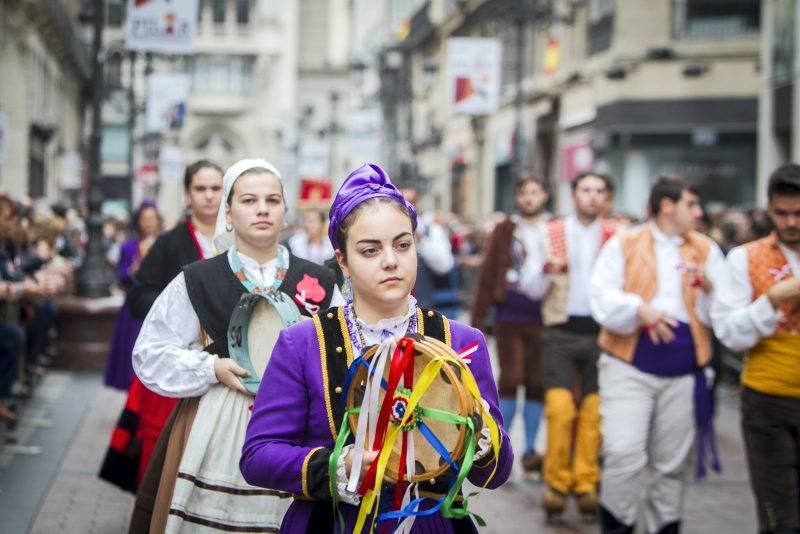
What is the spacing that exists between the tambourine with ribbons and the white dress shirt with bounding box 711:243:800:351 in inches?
124

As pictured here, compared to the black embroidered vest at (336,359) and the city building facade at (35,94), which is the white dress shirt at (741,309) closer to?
the black embroidered vest at (336,359)

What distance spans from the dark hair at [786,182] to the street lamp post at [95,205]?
36.8 ft

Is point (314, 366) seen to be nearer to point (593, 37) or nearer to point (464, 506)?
point (464, 506)

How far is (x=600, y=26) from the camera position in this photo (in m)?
27.1

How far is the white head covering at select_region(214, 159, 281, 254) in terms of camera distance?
5129mm

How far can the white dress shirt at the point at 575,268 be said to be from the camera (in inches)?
341

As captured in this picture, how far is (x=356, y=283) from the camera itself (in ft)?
11.6

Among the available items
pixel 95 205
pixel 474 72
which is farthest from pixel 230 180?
pixel 474 72

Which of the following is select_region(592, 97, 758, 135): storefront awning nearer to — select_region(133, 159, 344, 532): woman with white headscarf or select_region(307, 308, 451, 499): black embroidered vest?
select_region(133, 159, 344, 532): woman with white headscarf

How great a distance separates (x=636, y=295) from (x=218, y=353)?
2885mm

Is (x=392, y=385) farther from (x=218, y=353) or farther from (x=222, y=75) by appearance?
(x=222, y=75)

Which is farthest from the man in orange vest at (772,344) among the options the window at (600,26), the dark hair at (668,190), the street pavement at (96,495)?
the window at (600,26)

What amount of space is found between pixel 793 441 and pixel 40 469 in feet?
17.5

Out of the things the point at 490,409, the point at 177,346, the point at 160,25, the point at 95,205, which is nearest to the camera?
the point at 490,409
